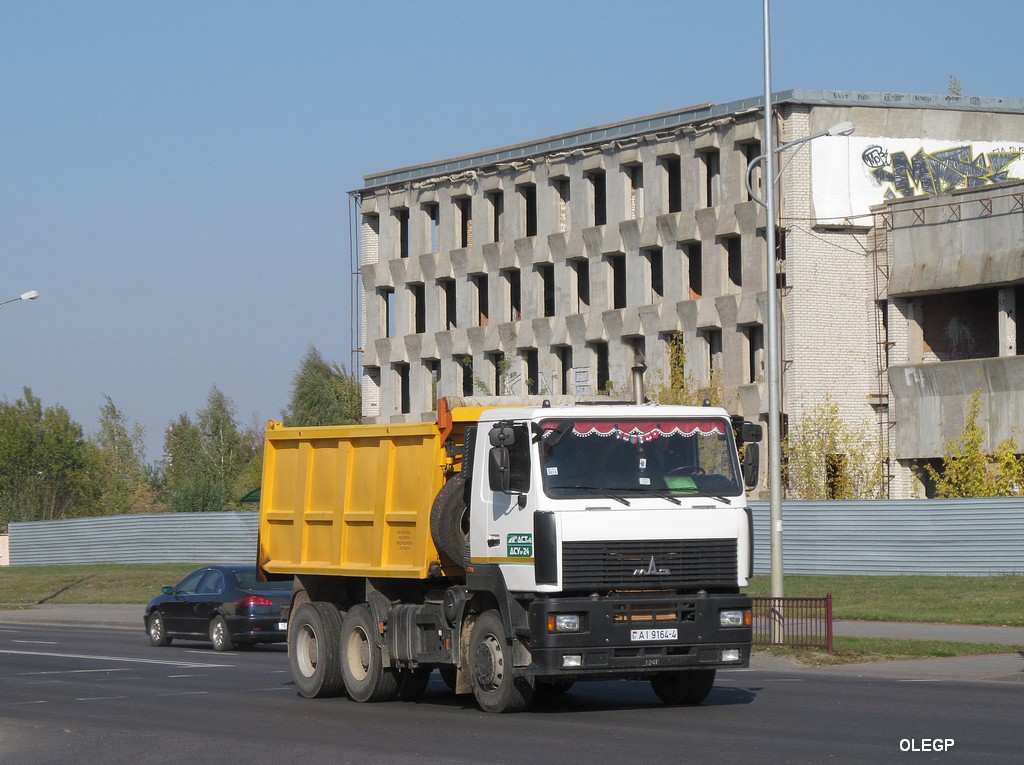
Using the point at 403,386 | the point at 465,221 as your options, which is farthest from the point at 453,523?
the point at 403,386

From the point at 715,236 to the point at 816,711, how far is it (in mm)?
42745

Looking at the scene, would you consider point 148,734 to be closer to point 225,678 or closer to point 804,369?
point 225,678

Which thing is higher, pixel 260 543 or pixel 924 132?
pixel 924 132

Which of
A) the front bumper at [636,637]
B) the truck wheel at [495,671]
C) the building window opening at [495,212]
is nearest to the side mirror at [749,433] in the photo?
the front bumper at [636,637]

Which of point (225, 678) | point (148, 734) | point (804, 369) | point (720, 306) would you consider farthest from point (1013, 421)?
point (148, 734)

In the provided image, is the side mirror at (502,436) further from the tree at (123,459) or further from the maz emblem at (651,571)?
the tree at (123,459)

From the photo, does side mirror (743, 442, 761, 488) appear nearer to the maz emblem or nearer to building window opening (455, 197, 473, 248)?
the maz emblem

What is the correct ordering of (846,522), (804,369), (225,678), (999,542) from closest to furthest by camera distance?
(225,678) < (999,542) < (846,522) < (804,369)

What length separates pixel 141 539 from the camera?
199 feet

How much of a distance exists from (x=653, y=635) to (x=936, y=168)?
4497cm

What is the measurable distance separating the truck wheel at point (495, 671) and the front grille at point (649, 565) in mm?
1029

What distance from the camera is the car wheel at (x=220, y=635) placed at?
2817 cm

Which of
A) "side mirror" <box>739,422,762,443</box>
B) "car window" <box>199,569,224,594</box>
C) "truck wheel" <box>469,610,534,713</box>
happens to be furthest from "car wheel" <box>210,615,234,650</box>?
"side mirror" <box>739,422,762,443</box>

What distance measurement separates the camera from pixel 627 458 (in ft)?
52.2
